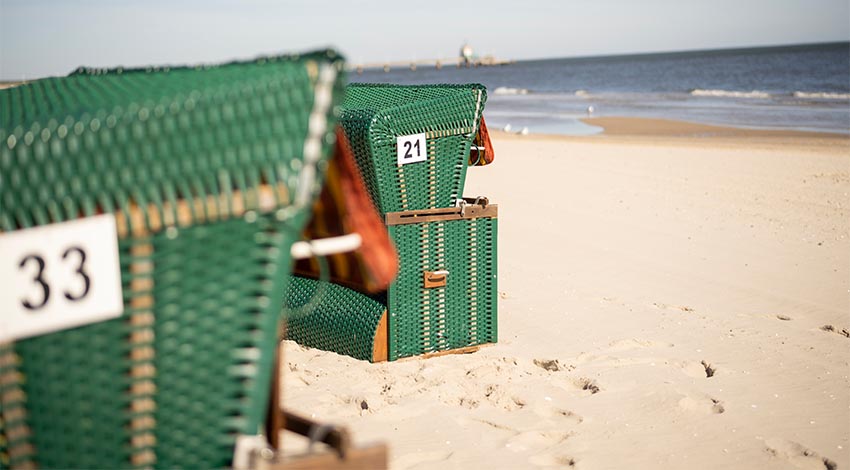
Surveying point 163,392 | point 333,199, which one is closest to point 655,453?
point 333,199

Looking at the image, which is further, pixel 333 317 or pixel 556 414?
pixel 333 317

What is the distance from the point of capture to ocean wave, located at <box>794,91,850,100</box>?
36.7m

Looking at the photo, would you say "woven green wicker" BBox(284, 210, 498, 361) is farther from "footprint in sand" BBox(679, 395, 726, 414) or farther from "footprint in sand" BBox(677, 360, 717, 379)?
"footprint in sand" BBox(679, 395, 726, 414)

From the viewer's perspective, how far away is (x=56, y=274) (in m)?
2.07

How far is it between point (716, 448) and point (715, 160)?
12.4 m

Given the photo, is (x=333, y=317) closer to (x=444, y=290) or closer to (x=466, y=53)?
(x=444, y=290)

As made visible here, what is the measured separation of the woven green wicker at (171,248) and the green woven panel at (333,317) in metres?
3.57

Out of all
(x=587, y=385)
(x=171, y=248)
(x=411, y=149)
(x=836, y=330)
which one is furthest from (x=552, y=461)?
(x=836, y=330)

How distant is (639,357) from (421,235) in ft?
→ 5.55

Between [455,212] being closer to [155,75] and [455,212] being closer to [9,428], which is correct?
[155,75]

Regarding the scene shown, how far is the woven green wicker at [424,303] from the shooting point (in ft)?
19.5

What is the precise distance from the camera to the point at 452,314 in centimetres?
615

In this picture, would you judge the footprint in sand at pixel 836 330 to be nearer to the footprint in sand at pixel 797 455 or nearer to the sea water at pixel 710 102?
the footprint in sand at pixel 797 455

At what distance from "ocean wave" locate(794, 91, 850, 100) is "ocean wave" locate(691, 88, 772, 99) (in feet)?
4.44
